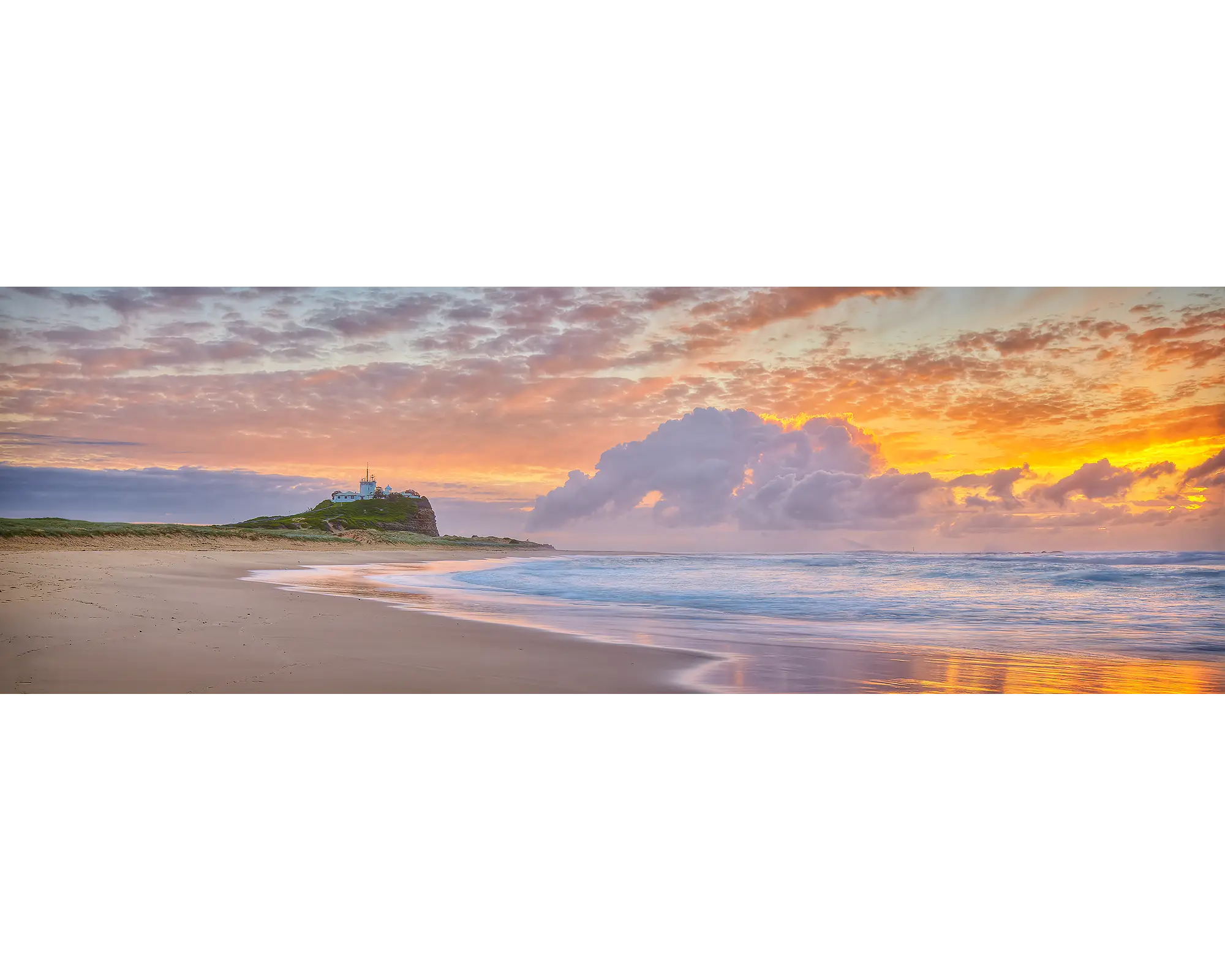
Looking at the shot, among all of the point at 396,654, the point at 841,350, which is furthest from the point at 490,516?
the point at 841,350

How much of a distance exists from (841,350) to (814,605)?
2.74m

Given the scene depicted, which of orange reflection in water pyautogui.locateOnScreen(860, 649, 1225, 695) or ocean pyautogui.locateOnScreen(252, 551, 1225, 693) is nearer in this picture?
orange reflection in water pyautogui.locateOnScreen(860, 649, 1225, 695)

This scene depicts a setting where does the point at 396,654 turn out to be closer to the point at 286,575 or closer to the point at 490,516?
the point at 490,516

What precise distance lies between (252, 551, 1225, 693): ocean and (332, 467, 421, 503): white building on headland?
110 centimetres

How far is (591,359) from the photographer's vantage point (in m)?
6.10

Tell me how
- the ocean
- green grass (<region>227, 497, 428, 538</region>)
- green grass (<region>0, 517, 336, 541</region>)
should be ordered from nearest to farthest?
the ocean, green grass (<region>0, 517, 336, 541</region>), green grass (<region>227, 497, 428, 538</region>)

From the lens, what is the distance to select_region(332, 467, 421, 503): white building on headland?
266 inches

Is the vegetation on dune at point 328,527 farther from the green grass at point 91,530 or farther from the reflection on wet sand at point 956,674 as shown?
the reflection on wet sand at point 956,674

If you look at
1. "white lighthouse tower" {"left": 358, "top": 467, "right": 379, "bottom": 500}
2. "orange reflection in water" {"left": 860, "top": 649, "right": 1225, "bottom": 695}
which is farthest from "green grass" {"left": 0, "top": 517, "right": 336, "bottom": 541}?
"orange reflection in water" {"left": 860, "top": 649, "right": 1225, "bottom": 695}

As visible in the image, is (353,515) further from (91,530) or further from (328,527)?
(91,530)

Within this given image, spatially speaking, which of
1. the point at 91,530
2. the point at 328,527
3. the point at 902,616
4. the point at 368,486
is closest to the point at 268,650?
the point at 368,486

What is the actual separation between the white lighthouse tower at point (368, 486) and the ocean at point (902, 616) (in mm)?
1126

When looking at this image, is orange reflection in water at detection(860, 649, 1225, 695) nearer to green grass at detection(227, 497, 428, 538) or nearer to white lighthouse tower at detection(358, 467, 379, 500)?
white lighthouse tower at detection(358, 467, 379, 500)

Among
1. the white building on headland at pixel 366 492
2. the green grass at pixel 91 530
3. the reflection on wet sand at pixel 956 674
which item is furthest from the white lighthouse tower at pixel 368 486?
the reflection on wet sand at pixel 956 674
